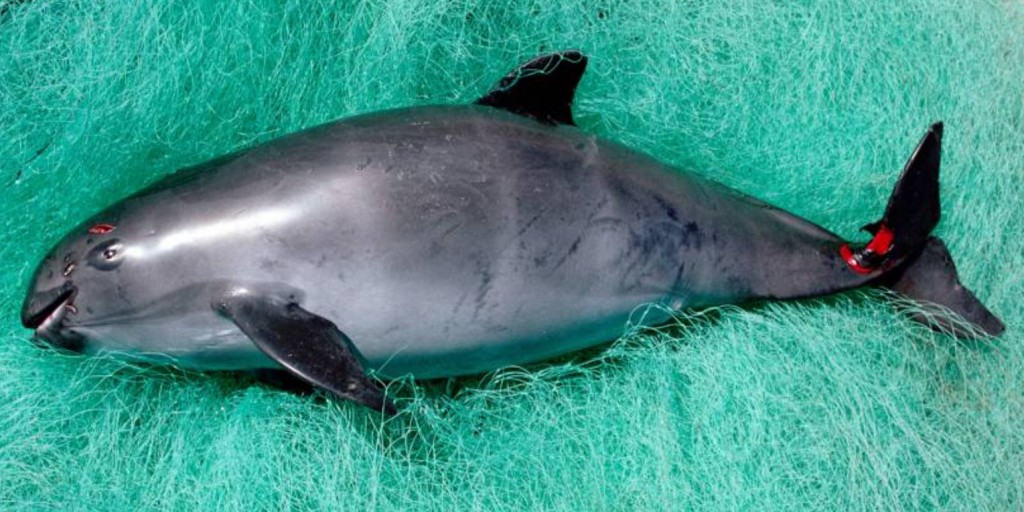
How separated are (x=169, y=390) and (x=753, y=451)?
112 centimetres

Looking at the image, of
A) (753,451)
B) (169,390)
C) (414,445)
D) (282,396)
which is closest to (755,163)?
(753,451)

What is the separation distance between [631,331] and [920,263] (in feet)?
2.06

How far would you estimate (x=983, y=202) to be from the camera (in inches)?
85.4

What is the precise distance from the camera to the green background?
74.3 inches

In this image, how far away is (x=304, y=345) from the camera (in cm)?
170

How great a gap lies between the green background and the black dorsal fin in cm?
17

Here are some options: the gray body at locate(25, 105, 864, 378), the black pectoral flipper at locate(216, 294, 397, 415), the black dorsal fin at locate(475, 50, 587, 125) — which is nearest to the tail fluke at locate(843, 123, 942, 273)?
the gray body at locate(25, 105, 864, 378)

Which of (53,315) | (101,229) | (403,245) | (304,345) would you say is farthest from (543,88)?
(53,315)

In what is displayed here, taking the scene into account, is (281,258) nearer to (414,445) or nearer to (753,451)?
(414,445)

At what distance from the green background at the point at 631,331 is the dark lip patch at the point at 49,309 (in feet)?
0.39

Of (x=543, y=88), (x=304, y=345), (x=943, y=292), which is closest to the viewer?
(x=304, y=345)

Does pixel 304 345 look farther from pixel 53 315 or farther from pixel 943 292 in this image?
pixel 943 292

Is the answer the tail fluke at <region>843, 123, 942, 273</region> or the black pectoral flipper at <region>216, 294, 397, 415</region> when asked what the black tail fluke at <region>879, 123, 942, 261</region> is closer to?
the tail fluke at <region>843, 123, 942, 273</region>

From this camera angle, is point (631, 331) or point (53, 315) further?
point (631, 331)
